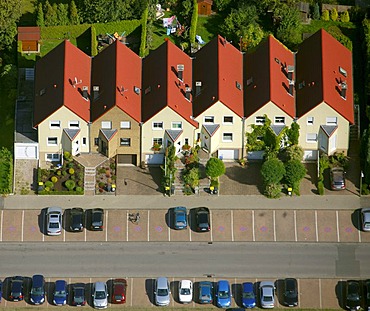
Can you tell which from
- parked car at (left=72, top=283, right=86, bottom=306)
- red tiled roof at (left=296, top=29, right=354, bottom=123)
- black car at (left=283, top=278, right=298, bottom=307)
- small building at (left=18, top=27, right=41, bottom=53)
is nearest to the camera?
parked car at (left=72, top=283, right=86, bottom=306)

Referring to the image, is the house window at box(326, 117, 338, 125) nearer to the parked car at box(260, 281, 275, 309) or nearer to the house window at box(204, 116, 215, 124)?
the house window at box(204, 116, 215, 124)

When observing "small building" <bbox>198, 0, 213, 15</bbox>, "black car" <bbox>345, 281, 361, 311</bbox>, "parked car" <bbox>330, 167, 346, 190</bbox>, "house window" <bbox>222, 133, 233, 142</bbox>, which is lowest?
"black car" <bbox>345, 281, 361, 311</bbox>

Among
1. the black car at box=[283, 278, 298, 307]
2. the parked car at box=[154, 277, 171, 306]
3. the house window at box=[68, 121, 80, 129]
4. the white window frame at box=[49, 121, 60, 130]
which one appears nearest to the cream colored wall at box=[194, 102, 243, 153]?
the house window at box=[68, 121, 80, 129]

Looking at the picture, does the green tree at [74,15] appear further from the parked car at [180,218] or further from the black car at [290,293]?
the black car at [290,293]

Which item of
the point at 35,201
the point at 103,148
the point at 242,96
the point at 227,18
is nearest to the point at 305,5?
the point at 227,18

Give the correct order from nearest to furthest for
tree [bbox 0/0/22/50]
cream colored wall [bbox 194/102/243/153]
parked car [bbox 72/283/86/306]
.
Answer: parked car [bbox 72/283/86/306] < cream colored wall [bbox 194/102/243/153] < tree [bbox 0/0/22/50]

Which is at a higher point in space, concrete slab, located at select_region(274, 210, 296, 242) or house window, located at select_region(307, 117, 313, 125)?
house window, located at select_region(307, 117, 313, 125)
